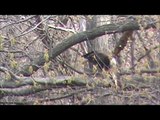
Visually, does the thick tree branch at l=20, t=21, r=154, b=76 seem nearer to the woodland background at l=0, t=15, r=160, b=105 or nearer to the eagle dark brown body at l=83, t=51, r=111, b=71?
the woodland background at l=0, t=15, r=160, b=105

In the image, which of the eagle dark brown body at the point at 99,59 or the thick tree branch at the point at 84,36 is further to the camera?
the eagle dark brown body at the point at 99,59

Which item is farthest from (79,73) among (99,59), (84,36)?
(84,36)

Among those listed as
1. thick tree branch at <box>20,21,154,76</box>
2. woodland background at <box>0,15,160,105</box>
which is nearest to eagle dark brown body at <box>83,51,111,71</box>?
woodland background at <box>0,15,160,105</box>

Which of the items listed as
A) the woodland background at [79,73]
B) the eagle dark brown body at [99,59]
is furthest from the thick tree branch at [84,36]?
the eagle dark brown body at [99,59]

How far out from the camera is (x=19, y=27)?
502 cm

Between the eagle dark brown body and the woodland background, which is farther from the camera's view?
the eagle dark brown body

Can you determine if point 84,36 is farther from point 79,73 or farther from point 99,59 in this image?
point 79,73

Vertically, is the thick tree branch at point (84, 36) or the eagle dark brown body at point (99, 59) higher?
the thick tree branch at point (84, 36)

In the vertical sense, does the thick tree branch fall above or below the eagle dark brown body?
above

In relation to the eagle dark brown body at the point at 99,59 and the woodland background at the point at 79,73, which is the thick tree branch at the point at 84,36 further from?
the eagle dark brown body at the point at 99,59

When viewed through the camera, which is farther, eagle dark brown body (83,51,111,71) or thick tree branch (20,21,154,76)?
eagle dark brown body (83,51,111,71)

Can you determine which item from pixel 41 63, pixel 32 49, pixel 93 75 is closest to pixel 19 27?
pixel 32 49

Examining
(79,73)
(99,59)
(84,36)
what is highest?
(84,36)
